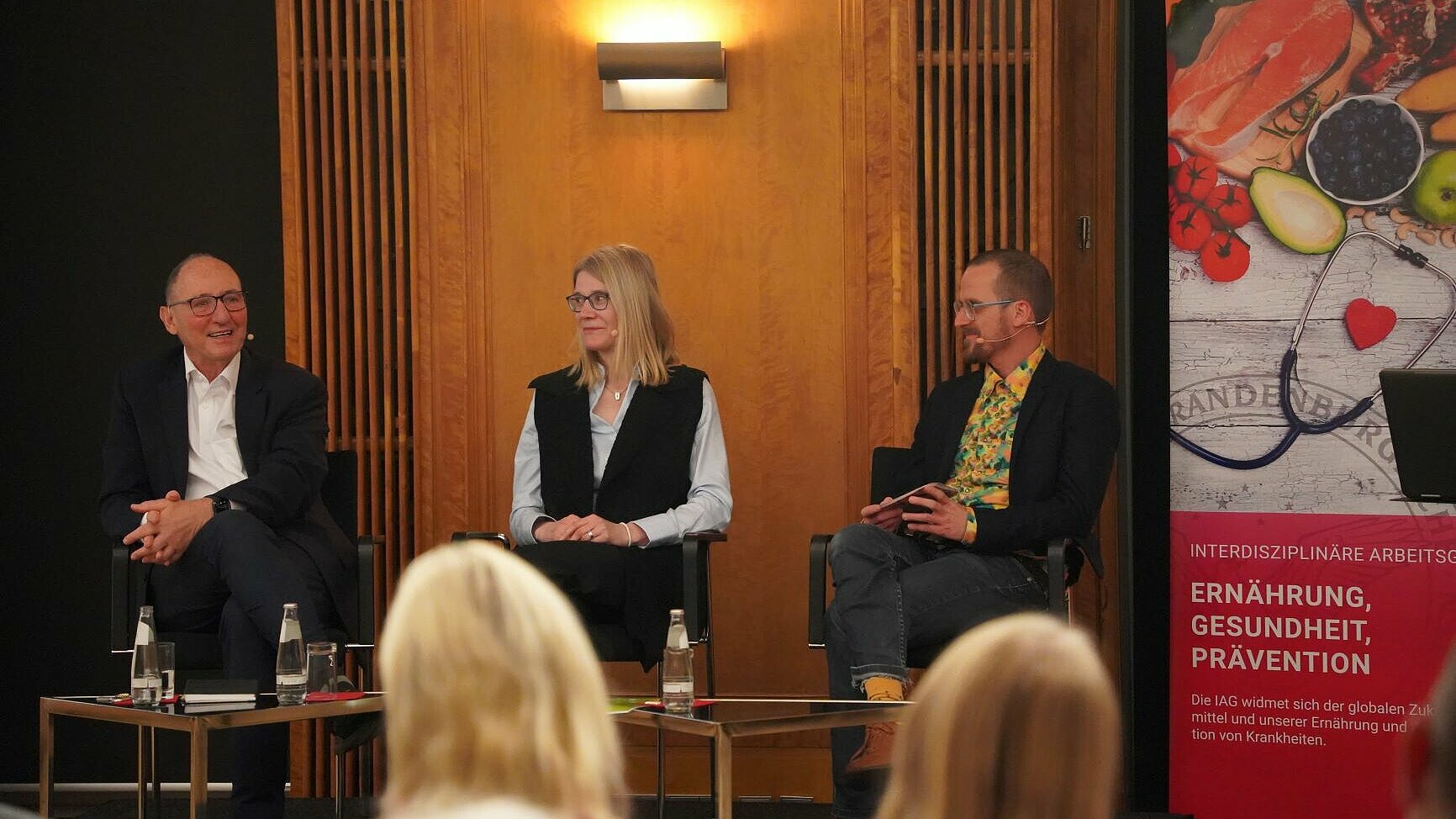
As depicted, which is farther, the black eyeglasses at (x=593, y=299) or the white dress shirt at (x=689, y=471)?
the black eyeglasses at (x=593, y=299)

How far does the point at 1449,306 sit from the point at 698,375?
2068 millimetres

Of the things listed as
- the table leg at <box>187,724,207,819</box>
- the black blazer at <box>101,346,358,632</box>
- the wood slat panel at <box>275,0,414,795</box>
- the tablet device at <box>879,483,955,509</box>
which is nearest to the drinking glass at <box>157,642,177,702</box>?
the table leg at <box>187,724,207,819</box>

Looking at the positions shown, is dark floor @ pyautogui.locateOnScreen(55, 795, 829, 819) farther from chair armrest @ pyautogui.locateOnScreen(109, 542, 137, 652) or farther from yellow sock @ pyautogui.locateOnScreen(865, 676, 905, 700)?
yellow sock @ pyautogui.locateOnScreen(865, 676, 905, 700)

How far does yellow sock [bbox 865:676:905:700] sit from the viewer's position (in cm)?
380

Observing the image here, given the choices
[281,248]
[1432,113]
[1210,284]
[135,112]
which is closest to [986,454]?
[1210,284]

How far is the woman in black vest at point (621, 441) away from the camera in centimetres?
432

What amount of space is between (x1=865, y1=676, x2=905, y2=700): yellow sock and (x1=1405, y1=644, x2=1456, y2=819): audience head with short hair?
2906 mm

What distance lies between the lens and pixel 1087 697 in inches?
45.9

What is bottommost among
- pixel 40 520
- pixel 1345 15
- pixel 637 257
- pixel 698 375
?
pixel 40 520

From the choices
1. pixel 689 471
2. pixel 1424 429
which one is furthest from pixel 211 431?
pixel 1424 429

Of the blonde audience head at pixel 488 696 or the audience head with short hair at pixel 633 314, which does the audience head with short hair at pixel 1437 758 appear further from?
the audience head with short hair at pixel 633 314

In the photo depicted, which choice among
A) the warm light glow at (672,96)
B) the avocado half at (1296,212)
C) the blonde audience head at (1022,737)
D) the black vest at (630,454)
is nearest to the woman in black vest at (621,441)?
the black vest at (630,454)

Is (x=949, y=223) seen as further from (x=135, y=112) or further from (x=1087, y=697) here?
(x=1087, y=697)

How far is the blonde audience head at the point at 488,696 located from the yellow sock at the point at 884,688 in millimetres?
2604
